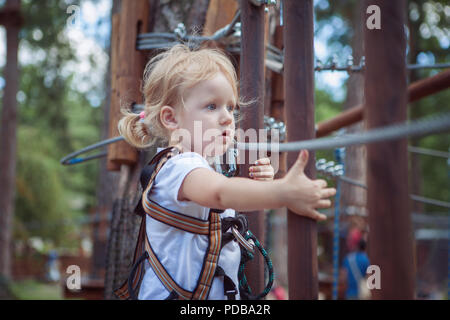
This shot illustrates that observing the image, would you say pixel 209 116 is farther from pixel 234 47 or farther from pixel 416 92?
pixel 416 92

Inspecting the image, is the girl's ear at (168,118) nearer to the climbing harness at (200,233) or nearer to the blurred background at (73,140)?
the climbing harness at (200,233)

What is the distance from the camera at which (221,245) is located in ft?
3.72

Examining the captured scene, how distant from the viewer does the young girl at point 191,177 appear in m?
0.96

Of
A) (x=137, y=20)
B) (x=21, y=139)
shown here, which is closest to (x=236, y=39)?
(x=137, y=20)

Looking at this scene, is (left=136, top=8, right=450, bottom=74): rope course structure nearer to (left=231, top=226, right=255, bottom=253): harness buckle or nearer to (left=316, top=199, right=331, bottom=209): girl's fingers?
(left=231, top=226, right=255, bottom=253): harness buckle

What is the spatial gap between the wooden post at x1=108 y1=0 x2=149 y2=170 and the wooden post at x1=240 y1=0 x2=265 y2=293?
35.0 inches

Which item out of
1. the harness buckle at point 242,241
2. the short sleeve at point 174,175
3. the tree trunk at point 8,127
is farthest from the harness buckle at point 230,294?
the tree trunk at point 8,127

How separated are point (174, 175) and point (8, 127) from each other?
24.1 ft

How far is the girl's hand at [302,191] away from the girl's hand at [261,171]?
1.21 feet

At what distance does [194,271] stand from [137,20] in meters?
1.53

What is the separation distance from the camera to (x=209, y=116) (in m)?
1.17

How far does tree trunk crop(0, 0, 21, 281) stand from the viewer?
7286 millimetres

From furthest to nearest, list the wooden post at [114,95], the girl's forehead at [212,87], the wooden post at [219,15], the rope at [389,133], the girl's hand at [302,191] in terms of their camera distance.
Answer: the wooden post at [114,95] → the wooden post at [219,15] → the girl's forehead at [212,87] → the girl's hand at [302,191] → the rope at [389,133]
